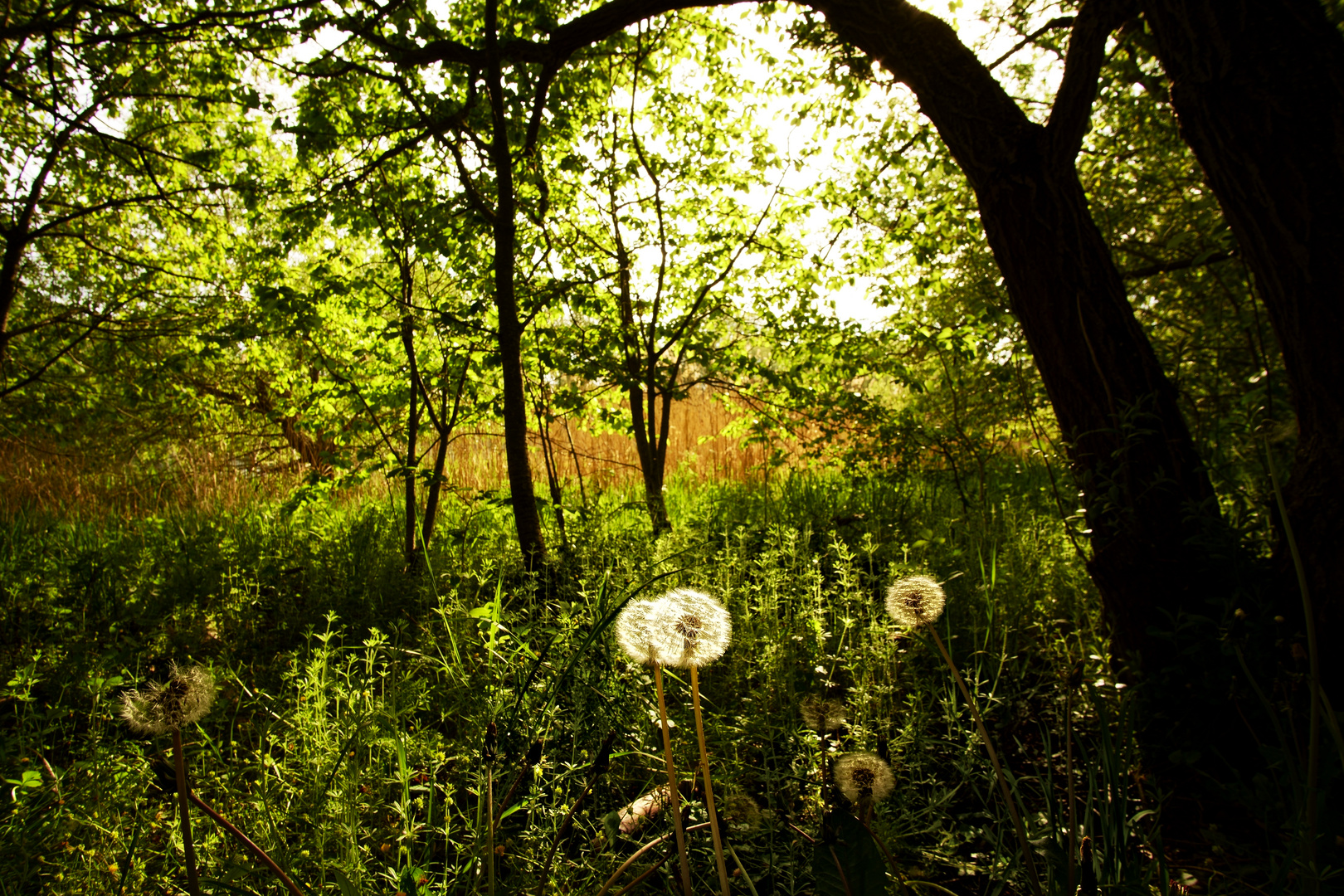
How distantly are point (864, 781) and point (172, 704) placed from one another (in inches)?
50.6

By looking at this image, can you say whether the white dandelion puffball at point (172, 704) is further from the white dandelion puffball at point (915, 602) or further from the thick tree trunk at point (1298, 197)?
the thick tree trunk at point (1298, 197)

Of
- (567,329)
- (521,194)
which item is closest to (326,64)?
(521,194)

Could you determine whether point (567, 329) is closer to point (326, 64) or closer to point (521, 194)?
point (521, 194)

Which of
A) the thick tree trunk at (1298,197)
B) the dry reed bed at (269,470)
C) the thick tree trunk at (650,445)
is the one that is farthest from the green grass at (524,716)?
the dry reed bed at (269,470)

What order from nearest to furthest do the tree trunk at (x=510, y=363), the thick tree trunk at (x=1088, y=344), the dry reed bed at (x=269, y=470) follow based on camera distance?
1. the thick tree trunk at (x=1088, y=344)
2. the tree trunk at (x=510, y=363)
3. the dry reed bed at (x=269, y=470)

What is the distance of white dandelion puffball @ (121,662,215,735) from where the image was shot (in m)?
1.13

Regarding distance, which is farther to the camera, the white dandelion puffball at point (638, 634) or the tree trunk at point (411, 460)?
the tree trunk at point (411, 460)

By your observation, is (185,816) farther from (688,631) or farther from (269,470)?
(269,470)

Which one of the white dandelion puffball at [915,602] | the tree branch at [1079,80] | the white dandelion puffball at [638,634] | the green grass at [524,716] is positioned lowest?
the green grass at [524,716]

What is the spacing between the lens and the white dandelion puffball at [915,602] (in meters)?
1.33

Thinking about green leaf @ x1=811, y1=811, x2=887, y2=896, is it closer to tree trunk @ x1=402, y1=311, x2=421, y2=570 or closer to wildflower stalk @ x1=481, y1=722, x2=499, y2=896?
wildflower stalk @ x1=481, y1=722, x2=499, y2=896

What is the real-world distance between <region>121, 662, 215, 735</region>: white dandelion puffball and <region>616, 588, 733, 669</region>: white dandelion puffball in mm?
769

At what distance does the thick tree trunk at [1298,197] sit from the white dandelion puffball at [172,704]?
2.76m

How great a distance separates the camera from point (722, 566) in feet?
10.4
